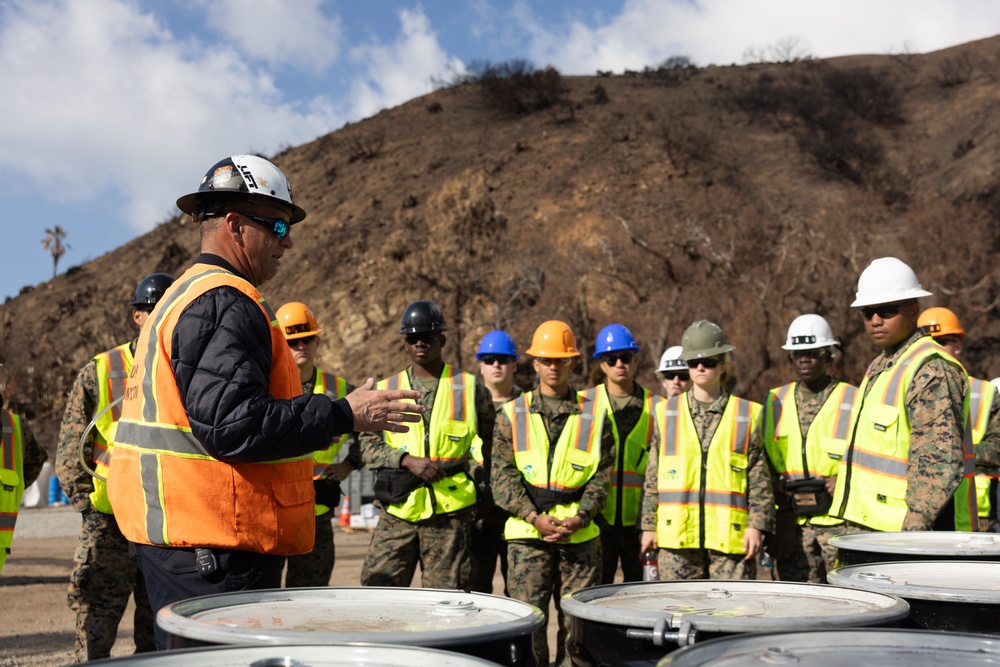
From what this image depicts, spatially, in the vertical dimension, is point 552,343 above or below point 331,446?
above

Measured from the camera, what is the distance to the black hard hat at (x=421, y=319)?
6848mm

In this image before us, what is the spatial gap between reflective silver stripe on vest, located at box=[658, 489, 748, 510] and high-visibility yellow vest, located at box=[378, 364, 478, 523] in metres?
1.38

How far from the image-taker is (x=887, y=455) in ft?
16.6

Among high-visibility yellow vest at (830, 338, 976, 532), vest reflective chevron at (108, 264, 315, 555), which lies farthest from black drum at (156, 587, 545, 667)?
high-visibility yellow vest at (830, 338, 976, 532)

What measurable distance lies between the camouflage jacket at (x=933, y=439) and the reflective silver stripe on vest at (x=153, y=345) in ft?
11.1

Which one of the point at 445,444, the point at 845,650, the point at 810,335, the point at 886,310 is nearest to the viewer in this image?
the point at 845,650

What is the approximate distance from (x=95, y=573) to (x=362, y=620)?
397 centimetres

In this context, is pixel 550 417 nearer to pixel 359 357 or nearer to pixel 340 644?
pixel 340 644

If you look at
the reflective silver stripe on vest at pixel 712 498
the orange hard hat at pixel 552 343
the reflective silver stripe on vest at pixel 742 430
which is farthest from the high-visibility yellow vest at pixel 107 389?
the reflective silver stripe on vest at pixel 742 430

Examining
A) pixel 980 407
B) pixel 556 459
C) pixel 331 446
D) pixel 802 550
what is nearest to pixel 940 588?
pixel 556 459

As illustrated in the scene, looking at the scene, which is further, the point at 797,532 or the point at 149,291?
the point at 797,532

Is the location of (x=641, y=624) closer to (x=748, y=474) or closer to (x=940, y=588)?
(x=940, y=588)

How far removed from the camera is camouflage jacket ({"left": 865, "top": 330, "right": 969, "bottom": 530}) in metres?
4.52

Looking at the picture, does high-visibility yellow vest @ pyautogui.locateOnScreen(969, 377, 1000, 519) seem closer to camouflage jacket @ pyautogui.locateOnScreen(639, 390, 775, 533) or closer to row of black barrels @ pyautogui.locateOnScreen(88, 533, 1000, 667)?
camouflage jacket @ pyautogui.locateOnScreen(639, 390, 775, 533)
